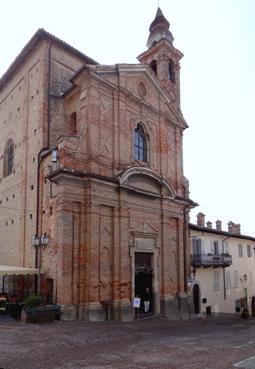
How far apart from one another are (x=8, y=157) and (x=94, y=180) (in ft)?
29.0

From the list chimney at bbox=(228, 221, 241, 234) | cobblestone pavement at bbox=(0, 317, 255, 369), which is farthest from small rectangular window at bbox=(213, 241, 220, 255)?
cobblestone pavement at bbox=(0, 317, 255, 369)

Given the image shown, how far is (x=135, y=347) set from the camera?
34.4 feet

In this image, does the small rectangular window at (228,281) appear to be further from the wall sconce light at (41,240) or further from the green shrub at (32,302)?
the green shrub at (32,302)

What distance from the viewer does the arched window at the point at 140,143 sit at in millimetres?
20398

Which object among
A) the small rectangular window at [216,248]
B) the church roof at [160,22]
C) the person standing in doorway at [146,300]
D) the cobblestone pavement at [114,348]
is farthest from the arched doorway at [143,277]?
the church roof at [160,22]

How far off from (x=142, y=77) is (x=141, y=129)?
3.06 m

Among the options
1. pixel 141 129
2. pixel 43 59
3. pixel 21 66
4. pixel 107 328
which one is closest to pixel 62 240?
pixel 107 328

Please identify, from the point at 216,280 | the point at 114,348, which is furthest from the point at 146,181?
the point at 216,280

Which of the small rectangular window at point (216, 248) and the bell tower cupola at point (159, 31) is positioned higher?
the bell tower cupola at point (159, 31)

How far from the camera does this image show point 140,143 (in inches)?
819

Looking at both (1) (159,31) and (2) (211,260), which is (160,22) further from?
(2) (211,260)

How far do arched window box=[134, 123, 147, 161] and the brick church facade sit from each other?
0.06 metres

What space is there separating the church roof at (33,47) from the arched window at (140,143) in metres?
5.46

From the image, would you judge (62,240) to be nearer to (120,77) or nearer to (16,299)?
(16,299)
